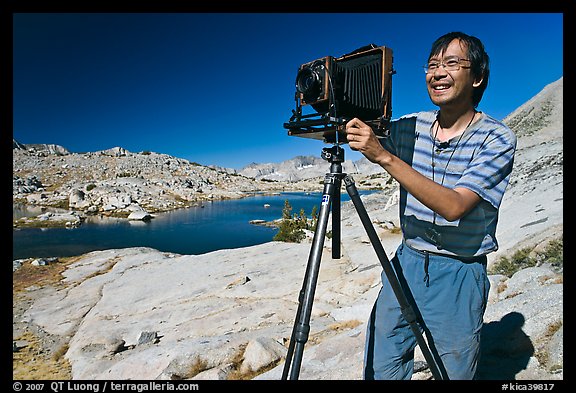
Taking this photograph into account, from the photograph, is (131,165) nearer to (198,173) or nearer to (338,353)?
Answer: (198,173)

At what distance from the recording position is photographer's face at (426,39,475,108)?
5.64ft

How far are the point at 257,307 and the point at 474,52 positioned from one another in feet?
22.9

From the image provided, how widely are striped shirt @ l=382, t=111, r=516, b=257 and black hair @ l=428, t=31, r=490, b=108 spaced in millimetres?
190

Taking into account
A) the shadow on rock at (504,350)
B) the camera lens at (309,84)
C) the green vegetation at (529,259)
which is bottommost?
the shadow on rock at (504,350)

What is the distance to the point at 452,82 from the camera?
1.73 m

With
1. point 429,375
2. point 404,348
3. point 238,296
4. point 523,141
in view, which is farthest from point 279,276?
point 523,141

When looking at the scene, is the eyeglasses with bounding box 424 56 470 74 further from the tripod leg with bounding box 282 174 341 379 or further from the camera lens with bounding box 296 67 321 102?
the tripod leg with bounding box 282 174 341 379

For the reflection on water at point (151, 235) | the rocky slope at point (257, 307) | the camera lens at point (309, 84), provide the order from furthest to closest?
the reflection on water at point (151, 235), the rocky slope at point (257, 307), the camera lens at point (309, 84)

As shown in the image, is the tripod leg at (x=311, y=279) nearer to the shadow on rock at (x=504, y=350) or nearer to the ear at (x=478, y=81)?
the ear at (x=478, y=81)

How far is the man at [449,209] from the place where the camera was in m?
1.57

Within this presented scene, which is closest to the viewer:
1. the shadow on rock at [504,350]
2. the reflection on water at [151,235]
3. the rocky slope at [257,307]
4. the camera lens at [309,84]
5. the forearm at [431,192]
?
the forearm at [431,192]

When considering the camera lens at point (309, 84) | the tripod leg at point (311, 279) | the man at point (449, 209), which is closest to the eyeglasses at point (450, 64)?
the man at point (449, 209)

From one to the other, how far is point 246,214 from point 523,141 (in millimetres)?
28227
